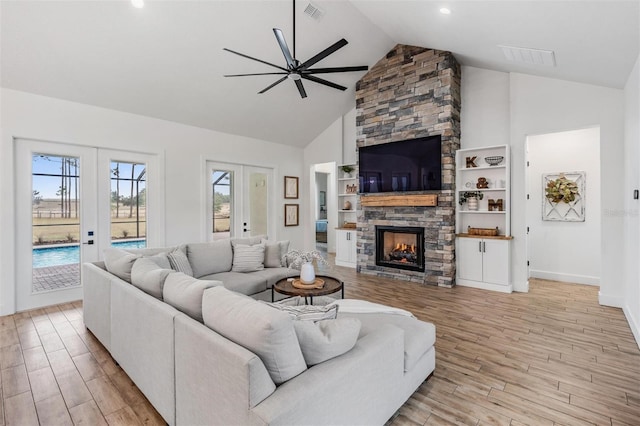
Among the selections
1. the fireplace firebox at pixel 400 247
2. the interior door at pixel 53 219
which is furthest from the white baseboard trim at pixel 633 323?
the interior door at pixel 53 219

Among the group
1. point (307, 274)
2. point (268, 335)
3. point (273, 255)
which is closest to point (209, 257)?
point (273, 255)

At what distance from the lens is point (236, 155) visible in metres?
6.37

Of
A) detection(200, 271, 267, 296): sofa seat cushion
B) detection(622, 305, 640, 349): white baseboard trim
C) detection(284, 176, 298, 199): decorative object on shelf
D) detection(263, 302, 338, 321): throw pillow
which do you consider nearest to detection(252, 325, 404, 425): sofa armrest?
detection(263, 302, 338, 321): throw pillow

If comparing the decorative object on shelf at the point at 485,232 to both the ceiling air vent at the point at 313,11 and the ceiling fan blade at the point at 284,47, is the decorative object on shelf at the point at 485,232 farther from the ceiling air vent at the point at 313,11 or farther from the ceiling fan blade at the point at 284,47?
the ceiling air vent at the point at 313,11

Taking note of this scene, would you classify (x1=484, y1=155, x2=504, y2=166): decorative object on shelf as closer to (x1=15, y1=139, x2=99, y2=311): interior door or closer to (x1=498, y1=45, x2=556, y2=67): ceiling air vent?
(x1=498, y1=45, x2=556, y2=67): ceiling air vent

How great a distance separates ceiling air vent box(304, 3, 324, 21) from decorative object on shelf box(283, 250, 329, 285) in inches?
120

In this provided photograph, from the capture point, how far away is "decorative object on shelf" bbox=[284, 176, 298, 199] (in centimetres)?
736

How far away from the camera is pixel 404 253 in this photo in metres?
5.75

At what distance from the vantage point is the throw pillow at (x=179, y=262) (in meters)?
3.61

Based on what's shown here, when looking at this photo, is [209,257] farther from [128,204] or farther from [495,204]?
[495,204]

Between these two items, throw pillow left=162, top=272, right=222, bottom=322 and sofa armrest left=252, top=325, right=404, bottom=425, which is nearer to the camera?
sofa armrest left=252, top=325, right=404, bottom=425

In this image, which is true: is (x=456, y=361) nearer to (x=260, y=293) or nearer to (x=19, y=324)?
(x=260, y=293)

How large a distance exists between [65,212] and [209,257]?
2.17m

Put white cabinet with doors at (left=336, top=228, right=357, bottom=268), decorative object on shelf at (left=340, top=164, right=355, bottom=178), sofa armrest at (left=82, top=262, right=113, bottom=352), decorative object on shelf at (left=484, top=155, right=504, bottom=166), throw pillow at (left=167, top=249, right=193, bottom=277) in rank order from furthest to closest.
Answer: decorative object on shelf at (left=340, top=164, right=355, bottom=178) < white cabinet with doors at (left=336, top=228, right=357, bottom=268) < decorative object on shelf at (left=484, top=155, right=504, bottom=166) < throw pillow at (left=167, top=249, right=193, bottom=277) < sofa armrest at (left=82, top=262, right=113, bottom=352)
